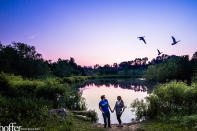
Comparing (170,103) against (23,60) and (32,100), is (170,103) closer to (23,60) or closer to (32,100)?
(32,100)

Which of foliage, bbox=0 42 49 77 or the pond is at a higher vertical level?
foliage, bbox=0 42 49 77

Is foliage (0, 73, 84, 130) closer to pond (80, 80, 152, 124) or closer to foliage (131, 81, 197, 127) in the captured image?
pond (80, 80, 152, 124)

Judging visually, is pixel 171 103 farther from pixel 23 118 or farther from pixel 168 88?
pixel 23 118

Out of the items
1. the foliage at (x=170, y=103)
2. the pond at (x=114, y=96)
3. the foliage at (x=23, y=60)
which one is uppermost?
the foliage at (x=23, y=60)

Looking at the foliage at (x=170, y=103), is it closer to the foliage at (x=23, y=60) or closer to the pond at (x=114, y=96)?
the pond at (x=114, y=96)

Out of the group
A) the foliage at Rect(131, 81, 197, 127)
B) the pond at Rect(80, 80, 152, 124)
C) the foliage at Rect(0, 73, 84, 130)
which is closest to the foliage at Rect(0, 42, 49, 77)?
the pond at Rect(80, 80, 152, 124)

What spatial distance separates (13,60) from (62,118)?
39651 millimetres

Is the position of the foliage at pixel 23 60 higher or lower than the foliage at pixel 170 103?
higher

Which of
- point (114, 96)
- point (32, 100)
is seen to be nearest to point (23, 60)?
point (114, 96)

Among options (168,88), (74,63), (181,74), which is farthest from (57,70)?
(168,88)

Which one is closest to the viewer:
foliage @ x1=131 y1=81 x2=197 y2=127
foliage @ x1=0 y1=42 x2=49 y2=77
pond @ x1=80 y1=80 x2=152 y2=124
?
foliage @ x1=131 y1=81 x2=197 y2=127

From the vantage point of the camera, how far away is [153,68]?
263ft

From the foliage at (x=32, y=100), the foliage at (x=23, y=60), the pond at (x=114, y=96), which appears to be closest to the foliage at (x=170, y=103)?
the pond at (x=114, y=96)

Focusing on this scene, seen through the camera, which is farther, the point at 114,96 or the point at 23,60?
the point at 23,60
